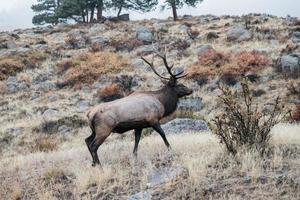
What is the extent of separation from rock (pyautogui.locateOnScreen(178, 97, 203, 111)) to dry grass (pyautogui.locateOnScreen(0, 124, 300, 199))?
10.4 meters

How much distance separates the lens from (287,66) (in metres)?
23.8

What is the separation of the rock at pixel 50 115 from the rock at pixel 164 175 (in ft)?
40.9

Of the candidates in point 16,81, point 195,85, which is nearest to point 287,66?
point 195,85

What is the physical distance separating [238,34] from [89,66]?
9.59 metres

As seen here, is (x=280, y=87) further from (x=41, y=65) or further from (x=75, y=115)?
(x=41, y=65)

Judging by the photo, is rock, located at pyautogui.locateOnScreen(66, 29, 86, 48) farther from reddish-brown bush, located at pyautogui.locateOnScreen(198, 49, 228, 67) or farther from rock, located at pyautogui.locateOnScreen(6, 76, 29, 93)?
reddish-brown bush, located at pyautogui.locateOnScreen(198, 49, 228, 67)

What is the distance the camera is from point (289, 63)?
2392 centimetres

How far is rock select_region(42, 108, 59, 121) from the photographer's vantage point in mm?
20539

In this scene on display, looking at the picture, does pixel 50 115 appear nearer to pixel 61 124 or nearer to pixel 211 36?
pixel 61 124

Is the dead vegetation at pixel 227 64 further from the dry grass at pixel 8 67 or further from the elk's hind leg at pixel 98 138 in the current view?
the elk's hind leg at pixel 98 138

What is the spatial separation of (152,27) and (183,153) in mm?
33138

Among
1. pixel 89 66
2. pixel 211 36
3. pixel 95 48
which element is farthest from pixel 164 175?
pixel 211 36

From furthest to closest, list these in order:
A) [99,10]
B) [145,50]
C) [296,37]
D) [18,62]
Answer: [99,10], [145,50], [18,62], [296,37]

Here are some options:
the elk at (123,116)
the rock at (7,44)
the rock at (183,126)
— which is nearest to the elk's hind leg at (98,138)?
the elk at (123,116)
